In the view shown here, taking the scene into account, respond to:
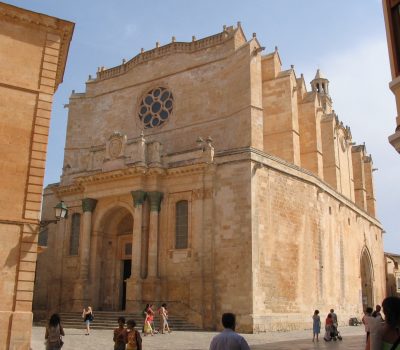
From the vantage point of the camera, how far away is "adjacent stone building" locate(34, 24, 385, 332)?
19266 millimetres

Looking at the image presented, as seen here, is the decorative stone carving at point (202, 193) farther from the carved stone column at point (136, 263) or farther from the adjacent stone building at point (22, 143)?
the adjacent stone building at point (22, 143)

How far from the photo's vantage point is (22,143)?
38.7 ft

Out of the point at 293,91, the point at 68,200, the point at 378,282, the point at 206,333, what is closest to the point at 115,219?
the point at 68,200

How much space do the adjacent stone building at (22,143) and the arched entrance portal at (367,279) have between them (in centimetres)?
2460

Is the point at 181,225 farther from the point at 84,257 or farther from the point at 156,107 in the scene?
the point at 156,107

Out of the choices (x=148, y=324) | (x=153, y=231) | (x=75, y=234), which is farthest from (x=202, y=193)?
(x=75, y=234)

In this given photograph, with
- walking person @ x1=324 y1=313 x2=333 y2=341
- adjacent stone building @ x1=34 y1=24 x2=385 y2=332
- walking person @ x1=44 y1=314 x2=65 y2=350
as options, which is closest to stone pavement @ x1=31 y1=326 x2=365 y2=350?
walking person @ x1=324 y1=313 x2=333 y2=341

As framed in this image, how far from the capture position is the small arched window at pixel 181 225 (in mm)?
20609

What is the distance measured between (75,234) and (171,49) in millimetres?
11251

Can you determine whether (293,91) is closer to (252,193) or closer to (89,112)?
(252,193)

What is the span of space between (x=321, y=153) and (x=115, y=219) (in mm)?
11794

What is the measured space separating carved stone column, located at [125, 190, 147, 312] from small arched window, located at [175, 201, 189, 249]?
Result: 1.59m

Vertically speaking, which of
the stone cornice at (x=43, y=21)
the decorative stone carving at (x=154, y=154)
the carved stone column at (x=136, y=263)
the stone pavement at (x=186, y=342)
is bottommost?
the stone pavement at (x=186, y=342)

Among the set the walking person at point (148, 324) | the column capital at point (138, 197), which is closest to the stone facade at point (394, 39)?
the walking person at point (148, 324)
